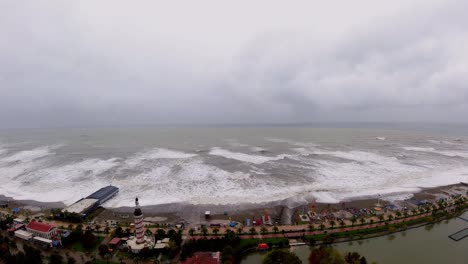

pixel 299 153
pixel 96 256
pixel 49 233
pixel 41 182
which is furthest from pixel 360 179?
pixel 41 182

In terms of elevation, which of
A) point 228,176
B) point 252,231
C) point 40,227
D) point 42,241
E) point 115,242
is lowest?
point 42,241

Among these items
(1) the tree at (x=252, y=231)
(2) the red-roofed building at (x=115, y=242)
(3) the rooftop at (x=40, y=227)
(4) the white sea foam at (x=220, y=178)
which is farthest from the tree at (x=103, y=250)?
(1) the tree at (x=252, y=231)

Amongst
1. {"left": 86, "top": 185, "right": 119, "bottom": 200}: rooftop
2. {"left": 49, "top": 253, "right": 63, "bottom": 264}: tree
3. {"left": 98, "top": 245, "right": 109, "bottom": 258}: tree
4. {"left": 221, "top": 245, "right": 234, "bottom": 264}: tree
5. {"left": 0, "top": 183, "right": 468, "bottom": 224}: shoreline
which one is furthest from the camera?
{"left": 86, "top": 185, "right": 119, "bottom": 200}: rooftop

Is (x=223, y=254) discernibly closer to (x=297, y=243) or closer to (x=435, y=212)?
(x=297, y=243)

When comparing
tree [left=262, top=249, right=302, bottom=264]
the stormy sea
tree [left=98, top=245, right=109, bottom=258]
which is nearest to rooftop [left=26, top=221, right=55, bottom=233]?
tree [left=98, top=245, right=109, bottom=258]

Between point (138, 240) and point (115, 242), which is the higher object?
point (138, 240)

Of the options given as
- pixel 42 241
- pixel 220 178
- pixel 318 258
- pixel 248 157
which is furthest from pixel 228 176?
pixel 42 241

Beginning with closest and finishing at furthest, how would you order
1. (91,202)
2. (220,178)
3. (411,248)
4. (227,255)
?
(227,255) → (411,248) → (91,202) → (220,178)

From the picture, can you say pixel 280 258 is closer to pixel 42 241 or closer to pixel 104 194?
pixel 42 241

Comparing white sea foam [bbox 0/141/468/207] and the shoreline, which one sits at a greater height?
white sea foam [bbox 0/141/468/207]

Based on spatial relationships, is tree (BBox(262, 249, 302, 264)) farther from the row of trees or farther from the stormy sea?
the stormy sea

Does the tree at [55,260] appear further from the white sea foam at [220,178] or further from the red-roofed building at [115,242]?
the white sea foam at [220,178]
